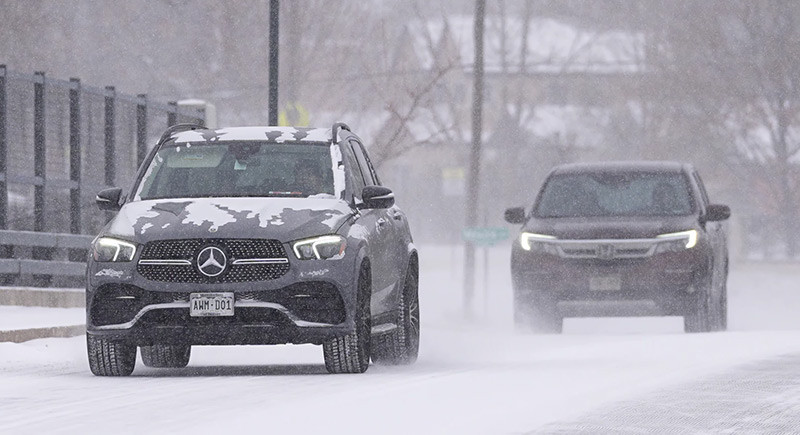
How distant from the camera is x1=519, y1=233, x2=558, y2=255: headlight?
20.9 meters

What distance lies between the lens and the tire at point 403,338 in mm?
15117

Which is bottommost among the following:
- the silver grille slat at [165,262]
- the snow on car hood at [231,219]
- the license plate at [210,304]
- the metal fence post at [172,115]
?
the license plate at [210,304]

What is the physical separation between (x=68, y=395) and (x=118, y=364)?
2133 mm

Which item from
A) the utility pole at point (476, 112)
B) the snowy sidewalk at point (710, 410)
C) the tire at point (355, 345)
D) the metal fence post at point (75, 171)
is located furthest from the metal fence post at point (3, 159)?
the utility pole at point (476, 112)

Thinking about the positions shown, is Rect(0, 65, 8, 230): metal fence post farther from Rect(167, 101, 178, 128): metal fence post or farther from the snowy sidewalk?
the snowy sidewalk

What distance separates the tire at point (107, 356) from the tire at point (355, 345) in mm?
1408

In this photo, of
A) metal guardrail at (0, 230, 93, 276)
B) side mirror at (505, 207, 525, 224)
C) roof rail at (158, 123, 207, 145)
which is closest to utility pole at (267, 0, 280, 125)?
metal guardrail at (0, 230, 93, 276)

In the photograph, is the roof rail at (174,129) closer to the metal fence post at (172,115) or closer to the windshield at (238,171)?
the windshield at (238,171)

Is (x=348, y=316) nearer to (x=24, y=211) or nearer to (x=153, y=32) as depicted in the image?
(x=24, y=211)

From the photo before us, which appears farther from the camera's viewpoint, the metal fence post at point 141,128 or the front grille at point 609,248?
the metal fence post at point 141,128

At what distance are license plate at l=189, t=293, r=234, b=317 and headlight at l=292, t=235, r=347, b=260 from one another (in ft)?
1.77

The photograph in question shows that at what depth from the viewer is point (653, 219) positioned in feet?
68.8

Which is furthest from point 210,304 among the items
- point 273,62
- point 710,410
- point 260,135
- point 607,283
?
point 273,62

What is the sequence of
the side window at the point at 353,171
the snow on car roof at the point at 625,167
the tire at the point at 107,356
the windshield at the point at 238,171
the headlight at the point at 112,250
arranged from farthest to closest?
1. the snow on car roof at the point at 625,167
2. the side window at the point at 353,171
3. the windshield at the point at 238,171
4. the tire at the point at 107,356
5. the headlight at the point at 112,250
